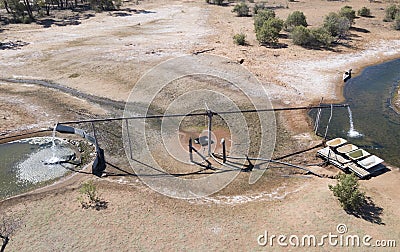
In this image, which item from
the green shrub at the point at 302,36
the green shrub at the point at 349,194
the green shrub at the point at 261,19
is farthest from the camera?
the green shrub at the point at 261,19

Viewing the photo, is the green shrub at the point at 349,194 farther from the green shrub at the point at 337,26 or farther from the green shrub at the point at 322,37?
the green shrub at the point at 337,26

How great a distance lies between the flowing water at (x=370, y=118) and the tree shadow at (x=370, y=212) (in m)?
5.62

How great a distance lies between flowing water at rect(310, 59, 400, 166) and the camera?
22.3 metres

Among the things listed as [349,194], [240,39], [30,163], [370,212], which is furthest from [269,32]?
[30,163]

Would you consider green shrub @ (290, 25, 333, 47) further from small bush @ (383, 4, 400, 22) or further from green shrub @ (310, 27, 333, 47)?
small bush @ (383, 4, 400, 22)

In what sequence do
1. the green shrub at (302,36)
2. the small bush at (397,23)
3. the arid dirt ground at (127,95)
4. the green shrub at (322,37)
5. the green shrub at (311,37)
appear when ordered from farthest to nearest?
the small bush at (397,23) < the green shrub at (322,37) < the green shrub at (311,37) < the green shrub at (302,36) < the arid dirt ground at (127,95)

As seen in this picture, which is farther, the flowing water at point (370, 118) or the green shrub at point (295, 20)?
the green shrub at point (295, 20)

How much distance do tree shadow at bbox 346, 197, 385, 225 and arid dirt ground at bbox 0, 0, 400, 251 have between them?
2.9 inches

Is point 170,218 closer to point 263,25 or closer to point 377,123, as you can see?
point 377,123

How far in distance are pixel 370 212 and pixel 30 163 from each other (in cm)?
2023

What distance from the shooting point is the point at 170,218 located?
16.1 meters

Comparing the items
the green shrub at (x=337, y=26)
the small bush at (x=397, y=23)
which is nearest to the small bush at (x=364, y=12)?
the small bush at (x=397, y=23)

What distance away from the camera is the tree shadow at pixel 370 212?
1544 centimetres

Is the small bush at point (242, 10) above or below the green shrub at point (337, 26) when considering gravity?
above
